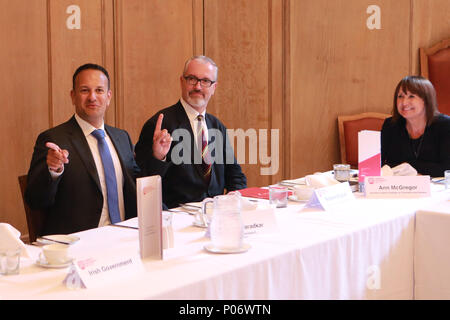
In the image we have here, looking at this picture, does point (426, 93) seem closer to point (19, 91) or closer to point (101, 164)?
point (101, 164)

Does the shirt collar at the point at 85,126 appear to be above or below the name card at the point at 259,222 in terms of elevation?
above

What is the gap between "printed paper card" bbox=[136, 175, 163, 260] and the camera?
4.82 ft

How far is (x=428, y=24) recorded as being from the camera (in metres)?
4.71

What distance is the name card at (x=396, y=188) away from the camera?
2.48 meters

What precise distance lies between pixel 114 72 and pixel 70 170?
69.8 inches

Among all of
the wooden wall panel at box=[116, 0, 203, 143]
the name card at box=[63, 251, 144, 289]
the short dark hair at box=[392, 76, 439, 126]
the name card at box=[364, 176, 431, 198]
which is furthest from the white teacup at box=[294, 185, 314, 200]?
the wooden wall panel at box=[116, 0, 203, 143]

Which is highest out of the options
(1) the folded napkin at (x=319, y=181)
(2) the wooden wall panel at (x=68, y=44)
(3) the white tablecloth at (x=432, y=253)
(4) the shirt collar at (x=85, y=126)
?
(2) the wooden wall panel at (x=68, y=44)

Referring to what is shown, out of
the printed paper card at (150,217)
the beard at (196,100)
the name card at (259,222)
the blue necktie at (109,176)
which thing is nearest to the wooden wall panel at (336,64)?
the beard at (196,100)

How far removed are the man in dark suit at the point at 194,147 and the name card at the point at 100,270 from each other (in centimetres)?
150

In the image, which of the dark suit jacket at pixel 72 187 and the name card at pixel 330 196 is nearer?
the name card at pixel 330 196

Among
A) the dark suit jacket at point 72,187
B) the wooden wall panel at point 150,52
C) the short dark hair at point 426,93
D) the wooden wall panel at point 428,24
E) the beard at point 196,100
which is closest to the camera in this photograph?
the dark suit jacket at point 72,187

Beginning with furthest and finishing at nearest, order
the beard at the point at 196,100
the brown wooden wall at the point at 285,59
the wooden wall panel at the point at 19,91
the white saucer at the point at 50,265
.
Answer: the brown wooden wall at the point at 285,59 < the wooden wall panel at the point at 19,91 < the beard at the point at 196,100 < the white saucer at the point at 50,265

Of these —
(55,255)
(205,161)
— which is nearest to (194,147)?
(205,161)

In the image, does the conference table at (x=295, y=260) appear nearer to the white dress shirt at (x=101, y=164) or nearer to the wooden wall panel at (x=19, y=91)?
the white dress shirt at (x=101, y=164)
